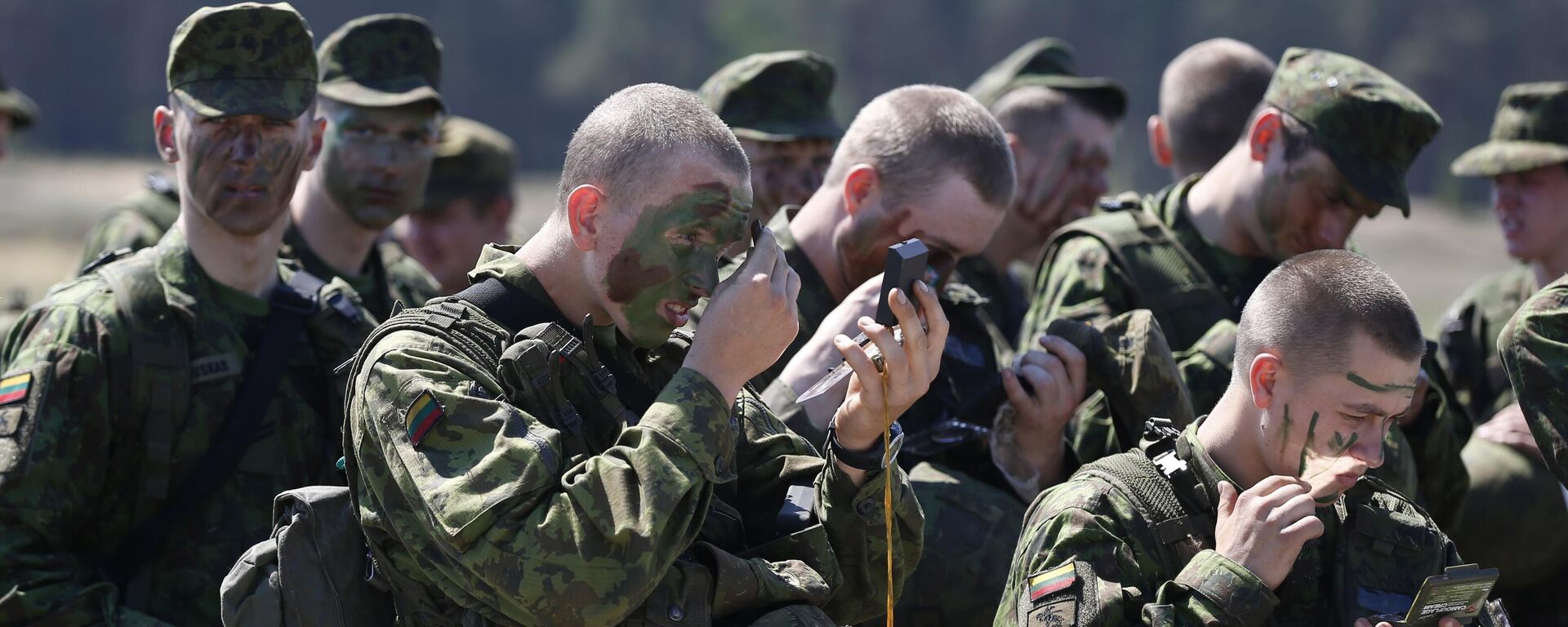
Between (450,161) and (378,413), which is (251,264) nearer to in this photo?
(378,413)

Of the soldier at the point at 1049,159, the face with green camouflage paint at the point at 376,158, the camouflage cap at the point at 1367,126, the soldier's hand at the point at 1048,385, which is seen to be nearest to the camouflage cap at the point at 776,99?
the soldier at the point at 1049,159

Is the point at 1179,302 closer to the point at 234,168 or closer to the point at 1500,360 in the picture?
the point at 1500,360

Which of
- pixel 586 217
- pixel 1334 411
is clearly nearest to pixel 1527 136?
pixel 1334 411

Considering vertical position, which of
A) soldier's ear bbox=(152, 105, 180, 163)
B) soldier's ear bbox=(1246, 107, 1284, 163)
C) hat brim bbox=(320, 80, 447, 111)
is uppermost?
soldier's ear bbox=(152, 105, 180, 163)

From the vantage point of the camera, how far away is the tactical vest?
6191mm

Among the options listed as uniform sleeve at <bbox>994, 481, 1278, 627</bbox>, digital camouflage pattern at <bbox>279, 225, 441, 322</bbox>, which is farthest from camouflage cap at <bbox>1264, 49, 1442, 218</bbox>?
digital camouflage pattern at <bbox>279, 225, 441, 322</bbox>

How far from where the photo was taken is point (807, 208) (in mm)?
5793

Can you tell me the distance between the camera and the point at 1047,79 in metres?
8.75

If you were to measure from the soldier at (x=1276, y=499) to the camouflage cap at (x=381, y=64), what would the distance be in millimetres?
3845

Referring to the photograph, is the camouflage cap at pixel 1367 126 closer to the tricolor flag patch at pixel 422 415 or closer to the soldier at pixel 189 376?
the soldier at pixel 189 376

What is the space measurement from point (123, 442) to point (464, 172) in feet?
13.4

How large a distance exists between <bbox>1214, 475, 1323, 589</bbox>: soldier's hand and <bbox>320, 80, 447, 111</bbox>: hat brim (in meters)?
4.19

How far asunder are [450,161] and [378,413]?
5.47 m

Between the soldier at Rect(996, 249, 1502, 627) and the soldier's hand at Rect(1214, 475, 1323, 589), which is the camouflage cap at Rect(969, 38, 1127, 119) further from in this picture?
the soldier's hand at Rect(1214, 475, 1323, 589)
